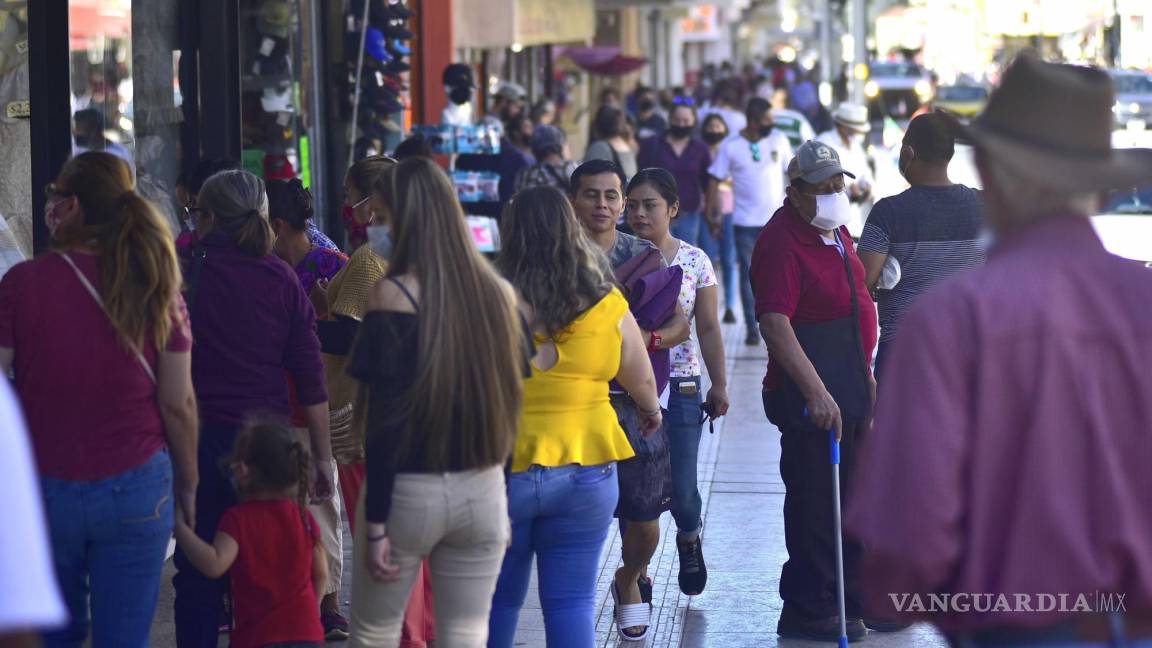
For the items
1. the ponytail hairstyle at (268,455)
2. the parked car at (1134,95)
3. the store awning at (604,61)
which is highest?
the store awning at (604,61)

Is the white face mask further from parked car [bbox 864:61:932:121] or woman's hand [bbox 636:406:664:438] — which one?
parked car [bbox 864:61:932:121]

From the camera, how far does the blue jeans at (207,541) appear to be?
5402 millimetres

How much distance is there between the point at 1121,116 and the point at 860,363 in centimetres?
3218

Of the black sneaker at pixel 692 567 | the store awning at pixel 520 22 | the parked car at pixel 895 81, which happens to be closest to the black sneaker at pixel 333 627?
the black sneaker at pixel 692 567

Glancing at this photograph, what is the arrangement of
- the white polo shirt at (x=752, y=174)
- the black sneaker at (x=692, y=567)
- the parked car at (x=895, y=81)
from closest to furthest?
1. the black sneaker at (x=692, y=567)
2. the white polo shirt at (x=752, y=174)
3. the parked car at (x=895, y=81)

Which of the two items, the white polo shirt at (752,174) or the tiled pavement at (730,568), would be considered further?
the white polo shirt at (752,174)

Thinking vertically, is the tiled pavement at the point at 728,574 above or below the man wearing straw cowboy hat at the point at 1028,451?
below

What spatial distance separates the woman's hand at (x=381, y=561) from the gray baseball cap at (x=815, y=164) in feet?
8.33

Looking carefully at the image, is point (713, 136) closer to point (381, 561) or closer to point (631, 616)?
point (631, 616)

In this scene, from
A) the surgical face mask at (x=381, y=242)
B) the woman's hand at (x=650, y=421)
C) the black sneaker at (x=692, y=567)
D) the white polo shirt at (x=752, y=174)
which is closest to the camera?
the surgical face mask at (x=381, y=242)

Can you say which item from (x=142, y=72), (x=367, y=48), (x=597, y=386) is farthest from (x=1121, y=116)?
(x=597, y=386)

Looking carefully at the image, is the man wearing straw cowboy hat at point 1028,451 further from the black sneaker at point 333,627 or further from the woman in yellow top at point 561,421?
the black sneaker at point 333,627

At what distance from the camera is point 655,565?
7.67 metres

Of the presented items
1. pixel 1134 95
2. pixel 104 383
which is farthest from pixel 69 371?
pixel 1134 95
